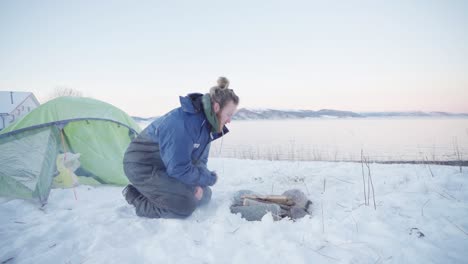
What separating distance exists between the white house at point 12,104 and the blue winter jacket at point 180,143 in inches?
1107

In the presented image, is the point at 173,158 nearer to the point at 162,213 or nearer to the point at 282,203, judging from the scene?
the point at 162,213

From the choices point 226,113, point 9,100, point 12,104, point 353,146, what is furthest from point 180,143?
point 9,100

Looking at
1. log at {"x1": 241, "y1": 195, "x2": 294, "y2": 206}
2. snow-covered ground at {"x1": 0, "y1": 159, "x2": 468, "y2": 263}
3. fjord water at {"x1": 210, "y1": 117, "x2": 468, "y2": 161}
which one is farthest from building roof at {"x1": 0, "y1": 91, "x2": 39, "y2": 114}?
log at {"x1": 241, "y1": 195, "x2": 294, "y2": 206}

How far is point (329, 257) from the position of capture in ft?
6.17

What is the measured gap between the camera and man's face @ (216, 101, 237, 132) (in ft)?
9.23

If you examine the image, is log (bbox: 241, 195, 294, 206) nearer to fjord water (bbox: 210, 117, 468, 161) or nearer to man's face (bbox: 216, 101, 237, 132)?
man's face (bbox: 216, 101, 237, 132)

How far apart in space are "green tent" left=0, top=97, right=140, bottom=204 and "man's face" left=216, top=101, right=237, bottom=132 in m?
2.59

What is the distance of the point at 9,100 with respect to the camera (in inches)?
1046

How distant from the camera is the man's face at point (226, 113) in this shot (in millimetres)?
2814

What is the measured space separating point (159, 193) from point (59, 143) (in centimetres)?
235

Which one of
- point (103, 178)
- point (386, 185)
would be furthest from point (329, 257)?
point (103, 178)

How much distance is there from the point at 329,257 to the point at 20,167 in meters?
4.08

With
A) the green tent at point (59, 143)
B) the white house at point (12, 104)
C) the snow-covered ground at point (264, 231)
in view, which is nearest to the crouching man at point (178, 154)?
the snow-covered ground at point (264, 231)

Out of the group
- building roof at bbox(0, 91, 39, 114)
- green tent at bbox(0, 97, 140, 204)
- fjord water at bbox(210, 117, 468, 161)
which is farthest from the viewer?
building roof at bbox(0, 91, 39, 114)
